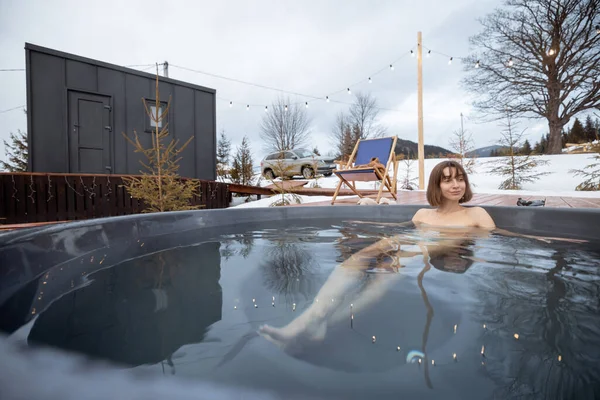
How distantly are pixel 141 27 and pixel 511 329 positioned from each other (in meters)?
11.0

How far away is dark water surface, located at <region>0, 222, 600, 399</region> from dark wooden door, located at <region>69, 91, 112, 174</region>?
4.43 meters

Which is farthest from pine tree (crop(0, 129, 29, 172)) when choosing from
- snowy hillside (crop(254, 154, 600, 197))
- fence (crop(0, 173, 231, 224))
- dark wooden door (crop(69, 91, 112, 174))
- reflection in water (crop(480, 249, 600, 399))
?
reflection in water (crop(480, 249, 600, 399))

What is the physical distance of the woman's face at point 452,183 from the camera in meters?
2.06

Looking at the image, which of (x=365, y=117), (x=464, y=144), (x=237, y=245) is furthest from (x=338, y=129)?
(x=237, y=245)

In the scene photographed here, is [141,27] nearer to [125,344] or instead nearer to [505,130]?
[505,130]

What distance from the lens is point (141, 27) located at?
357 inches

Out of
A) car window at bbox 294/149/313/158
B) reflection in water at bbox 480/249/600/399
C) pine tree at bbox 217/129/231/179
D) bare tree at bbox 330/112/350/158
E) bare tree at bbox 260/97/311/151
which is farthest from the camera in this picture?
bare tree at bbox 260/97/311/151

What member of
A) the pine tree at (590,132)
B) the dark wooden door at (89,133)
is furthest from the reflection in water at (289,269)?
the pine tree at (590,132)

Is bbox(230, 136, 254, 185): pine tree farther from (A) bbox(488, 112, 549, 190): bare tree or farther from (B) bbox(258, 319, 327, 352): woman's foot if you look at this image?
(B) bbox(258, 319, 327, 352): woman's foot

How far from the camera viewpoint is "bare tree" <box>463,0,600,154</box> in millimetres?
9797

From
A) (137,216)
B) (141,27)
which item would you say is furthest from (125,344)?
(141,27)

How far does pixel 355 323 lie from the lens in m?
0.90

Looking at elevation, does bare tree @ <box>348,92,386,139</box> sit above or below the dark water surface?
above

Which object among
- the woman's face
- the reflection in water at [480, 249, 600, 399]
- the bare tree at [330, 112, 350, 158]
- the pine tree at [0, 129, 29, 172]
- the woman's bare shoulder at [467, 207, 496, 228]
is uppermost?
the bare tree at [330, 112, 350, 158]
